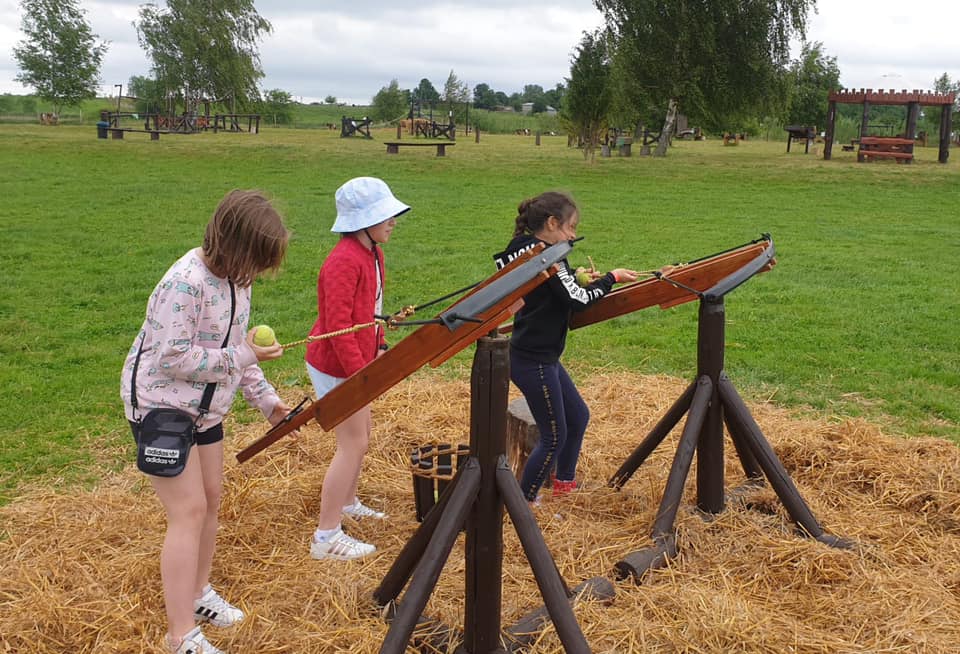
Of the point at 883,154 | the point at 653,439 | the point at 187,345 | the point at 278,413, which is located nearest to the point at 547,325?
the point at 653,439

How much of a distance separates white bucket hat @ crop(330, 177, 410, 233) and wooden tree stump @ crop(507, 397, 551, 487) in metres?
1.78

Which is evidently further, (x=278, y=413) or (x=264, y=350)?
(x=278, y=413)

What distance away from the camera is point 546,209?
4176 mm

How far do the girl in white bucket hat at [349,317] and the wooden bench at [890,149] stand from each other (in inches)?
1237

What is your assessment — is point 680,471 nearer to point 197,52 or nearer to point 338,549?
point 338,549

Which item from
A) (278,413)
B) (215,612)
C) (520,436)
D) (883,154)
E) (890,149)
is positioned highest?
(890,149)

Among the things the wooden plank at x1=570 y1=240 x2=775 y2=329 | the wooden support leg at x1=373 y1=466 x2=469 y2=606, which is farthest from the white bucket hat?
the wooden support leg at x1=373 y1=466 x2=469 y2=606

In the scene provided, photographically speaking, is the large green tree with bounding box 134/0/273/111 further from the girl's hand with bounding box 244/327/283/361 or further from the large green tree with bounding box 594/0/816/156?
the girl's hand with bounding box 244/327/283/361

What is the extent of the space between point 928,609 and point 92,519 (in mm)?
3999

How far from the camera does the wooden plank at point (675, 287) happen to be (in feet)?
13.5

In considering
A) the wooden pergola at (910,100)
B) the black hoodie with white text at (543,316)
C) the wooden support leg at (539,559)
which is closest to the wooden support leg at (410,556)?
the wooden support leg at (539,559)

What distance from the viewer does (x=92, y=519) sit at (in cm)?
438

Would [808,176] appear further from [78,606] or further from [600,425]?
[78,606]

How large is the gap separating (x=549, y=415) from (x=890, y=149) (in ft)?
106
